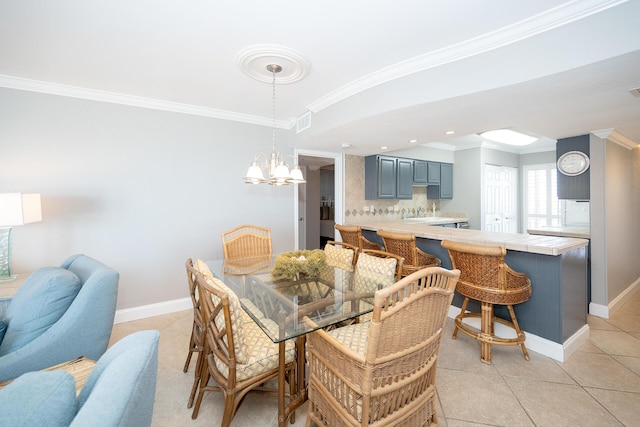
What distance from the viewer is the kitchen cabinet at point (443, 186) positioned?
222 inches

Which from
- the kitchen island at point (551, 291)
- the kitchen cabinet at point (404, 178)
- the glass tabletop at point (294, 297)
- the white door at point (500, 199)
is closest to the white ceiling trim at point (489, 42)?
the kitchen island at point (551, 291)

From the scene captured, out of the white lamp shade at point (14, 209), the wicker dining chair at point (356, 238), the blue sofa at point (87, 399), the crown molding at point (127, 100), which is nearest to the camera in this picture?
the blue sofa at point (87, 399)

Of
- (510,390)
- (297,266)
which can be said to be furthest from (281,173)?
(510,390)

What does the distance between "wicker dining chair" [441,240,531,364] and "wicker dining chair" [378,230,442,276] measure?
15.6 inches

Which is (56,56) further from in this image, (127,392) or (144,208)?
(127,392)

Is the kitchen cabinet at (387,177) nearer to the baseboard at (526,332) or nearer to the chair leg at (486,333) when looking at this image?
the baseboard at (526,332)

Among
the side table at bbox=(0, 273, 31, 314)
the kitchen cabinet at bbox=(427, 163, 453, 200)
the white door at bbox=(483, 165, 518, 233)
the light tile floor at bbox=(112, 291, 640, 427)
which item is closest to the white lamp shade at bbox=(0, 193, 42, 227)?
the side table at bbox=(0, 273, 31, 314)

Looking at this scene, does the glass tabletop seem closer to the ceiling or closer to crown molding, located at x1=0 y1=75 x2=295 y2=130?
the ceiling

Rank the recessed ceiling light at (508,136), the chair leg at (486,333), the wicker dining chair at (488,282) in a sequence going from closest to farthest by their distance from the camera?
the wicker dining chair at (488,282), the chair leg at (486,333), the recessed ceiling light at (508,136)

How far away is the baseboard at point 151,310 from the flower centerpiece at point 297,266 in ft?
5.68

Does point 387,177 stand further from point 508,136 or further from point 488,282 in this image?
point 488,282

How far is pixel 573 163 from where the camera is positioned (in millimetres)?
3469

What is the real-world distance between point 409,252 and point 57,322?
2.66 metres

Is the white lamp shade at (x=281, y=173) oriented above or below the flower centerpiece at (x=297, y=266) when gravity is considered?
above
